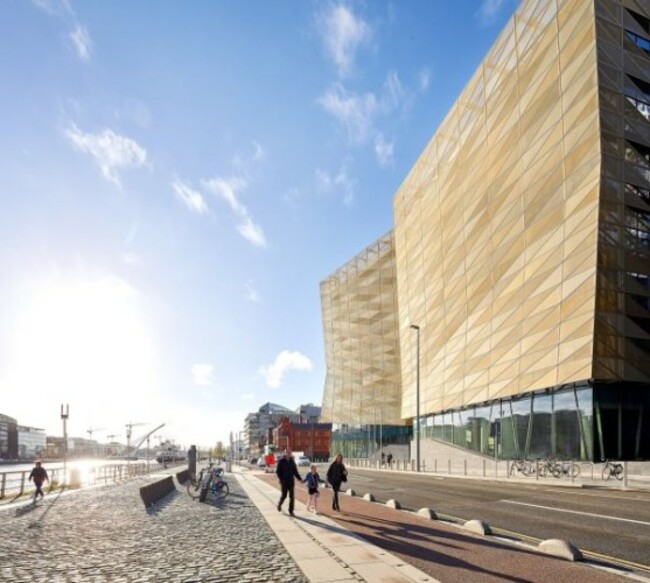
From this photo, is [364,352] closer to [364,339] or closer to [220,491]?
[364,339]

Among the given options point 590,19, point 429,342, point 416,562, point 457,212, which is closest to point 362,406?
point 429,342

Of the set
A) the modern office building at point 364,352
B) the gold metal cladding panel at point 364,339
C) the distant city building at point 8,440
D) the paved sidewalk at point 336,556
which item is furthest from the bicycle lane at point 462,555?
the distant city building at point 8,440

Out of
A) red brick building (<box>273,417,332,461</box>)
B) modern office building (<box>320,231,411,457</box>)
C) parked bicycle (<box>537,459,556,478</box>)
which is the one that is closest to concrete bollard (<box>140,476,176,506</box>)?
parked bicycle (<box>537,459,556,478</box>)

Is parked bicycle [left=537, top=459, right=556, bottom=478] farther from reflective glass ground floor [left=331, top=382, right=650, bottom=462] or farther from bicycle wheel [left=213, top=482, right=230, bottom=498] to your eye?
bicycle wheel [left=213, top=482, right=230, bottom=498]

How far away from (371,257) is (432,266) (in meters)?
27.3

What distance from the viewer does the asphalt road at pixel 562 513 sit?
10.8 m

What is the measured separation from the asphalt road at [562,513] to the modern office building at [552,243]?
12638 mm

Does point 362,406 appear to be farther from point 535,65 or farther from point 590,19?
point 590,19

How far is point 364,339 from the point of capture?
8850 cm

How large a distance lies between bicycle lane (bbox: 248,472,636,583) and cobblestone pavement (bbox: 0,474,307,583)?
85.3 inches

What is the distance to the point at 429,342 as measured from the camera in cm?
5962

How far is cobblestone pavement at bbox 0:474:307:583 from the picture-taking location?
856 cm

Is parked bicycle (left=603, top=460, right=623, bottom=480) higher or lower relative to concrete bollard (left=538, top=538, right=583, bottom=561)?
lower

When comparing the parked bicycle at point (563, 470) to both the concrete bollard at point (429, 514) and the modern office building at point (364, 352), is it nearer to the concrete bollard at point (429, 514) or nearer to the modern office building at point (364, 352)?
the concrete bollard at point (429, 514)
